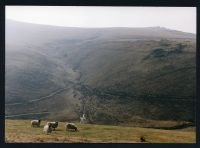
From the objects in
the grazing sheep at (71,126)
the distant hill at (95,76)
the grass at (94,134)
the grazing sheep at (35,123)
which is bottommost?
the grass at (94,134)

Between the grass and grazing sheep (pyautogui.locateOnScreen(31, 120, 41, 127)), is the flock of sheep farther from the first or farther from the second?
the grass

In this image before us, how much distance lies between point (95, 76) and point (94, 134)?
204 cm

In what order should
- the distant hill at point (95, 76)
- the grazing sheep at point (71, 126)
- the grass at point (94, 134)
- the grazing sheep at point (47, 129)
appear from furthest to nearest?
the distant hill at point (95, 76) → the grazing sheep at point (71, 126) → the grazing sheep at point (47, 129) → the grass at point (94, 134)

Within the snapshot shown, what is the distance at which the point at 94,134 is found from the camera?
16781 millimetres

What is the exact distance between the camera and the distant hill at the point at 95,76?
17203 millimetres

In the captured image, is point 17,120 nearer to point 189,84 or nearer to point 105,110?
point 105,110

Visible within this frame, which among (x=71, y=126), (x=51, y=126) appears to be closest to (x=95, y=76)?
(x=71, y=126)

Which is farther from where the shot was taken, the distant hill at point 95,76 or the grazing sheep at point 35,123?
the distant hill at point 95,76

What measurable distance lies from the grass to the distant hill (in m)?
0.37

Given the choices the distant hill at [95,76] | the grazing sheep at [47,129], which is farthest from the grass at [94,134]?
the distant hill at [95,76]

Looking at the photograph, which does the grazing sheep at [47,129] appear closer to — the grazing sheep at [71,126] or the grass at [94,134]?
the grass at [94,134]

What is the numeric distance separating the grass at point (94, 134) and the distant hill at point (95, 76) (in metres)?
0.37

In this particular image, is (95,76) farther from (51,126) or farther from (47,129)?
(47,129)

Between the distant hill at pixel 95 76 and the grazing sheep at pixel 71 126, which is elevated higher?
the distant hill at pixel 95 76
